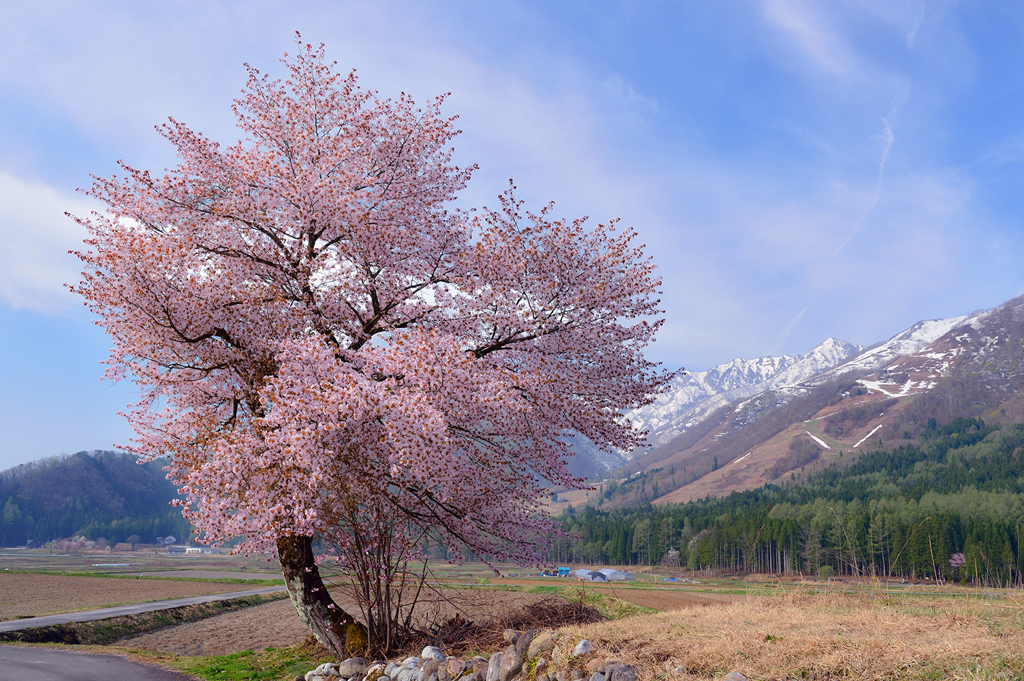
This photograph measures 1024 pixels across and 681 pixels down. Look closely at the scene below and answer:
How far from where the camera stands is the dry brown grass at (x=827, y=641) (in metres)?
7.03

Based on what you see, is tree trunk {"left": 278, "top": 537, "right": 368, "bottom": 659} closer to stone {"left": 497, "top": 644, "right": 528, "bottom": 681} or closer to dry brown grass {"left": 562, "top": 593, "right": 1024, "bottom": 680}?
stone {"left": 497, "top": 644, "right": 528, "bottom": 681}

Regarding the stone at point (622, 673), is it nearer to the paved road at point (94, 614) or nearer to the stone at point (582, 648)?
the stone at point (582, 648)

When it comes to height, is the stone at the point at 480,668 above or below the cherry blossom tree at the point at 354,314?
below

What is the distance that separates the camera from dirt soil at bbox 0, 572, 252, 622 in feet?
124

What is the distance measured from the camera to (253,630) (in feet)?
92.3

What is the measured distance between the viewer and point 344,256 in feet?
49.8

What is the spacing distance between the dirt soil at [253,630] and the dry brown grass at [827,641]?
533 cm

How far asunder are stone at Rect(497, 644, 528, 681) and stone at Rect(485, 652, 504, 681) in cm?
8

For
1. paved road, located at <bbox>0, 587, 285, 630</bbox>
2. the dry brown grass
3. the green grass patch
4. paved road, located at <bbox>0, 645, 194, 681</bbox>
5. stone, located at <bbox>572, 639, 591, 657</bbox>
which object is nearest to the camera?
the dry brown grass

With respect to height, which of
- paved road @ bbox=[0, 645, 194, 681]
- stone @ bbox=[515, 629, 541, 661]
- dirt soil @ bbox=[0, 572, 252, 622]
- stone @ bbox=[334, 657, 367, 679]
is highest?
stone @ bbox=[515, 629, 541, 661]

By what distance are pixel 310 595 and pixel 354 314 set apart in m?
6.85

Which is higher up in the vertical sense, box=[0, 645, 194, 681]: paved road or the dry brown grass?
the dry brown grass

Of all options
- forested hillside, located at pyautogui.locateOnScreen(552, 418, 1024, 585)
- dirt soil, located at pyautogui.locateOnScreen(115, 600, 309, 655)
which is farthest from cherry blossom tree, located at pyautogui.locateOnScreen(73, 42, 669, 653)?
forested hillside, located at pyautogui.locateOnScreen(552, 418, 1024, 585)

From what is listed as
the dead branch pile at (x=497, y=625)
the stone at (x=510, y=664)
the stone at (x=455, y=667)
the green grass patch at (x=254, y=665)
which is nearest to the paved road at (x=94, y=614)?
the green grass patch at (x=254, y=665)
